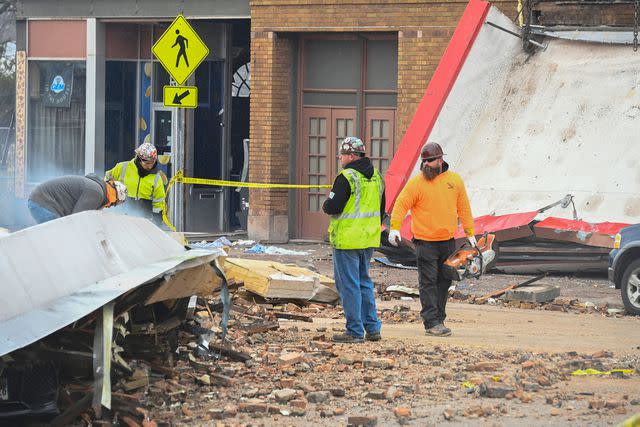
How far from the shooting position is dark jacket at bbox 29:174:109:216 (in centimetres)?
1093

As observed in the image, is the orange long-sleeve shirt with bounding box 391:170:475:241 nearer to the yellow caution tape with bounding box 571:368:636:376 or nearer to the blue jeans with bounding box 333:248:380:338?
the blue jeans with bounding box 333:248:380:338

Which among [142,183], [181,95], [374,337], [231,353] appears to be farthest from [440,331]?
[181,95]

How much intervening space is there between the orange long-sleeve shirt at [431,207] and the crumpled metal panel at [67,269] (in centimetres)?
338

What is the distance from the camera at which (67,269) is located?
7320 millimetres

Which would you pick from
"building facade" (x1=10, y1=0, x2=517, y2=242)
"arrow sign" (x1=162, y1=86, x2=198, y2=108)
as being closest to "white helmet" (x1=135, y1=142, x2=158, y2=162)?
"arrow sign" (x1=162, y1=86, x2=198, y2=108)

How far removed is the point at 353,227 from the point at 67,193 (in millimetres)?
2441

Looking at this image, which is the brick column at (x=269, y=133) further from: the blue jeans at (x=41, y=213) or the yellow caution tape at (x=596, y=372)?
the yellow caution tape at (x=596, y=372)

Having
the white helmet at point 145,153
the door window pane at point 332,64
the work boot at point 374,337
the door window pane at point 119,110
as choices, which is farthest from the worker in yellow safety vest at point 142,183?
the door window pane at point 119,110

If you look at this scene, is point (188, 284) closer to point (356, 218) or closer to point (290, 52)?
point (356, 218)

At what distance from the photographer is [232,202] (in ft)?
83.2

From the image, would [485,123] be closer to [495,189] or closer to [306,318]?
[495,189]

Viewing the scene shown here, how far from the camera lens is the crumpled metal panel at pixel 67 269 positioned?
693 centimetres

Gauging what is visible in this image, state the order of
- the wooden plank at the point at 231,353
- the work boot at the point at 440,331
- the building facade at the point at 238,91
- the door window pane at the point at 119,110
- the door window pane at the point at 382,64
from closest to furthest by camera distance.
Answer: the wooden plank at the point at 231,353, the work boot at the point at 440,331, the building facade at the point at 238,91, the door window pane at the point at 382,64, the door window pane at the point at 119,110

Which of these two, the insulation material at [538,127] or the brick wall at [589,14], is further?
the brick wall at [589,14]
